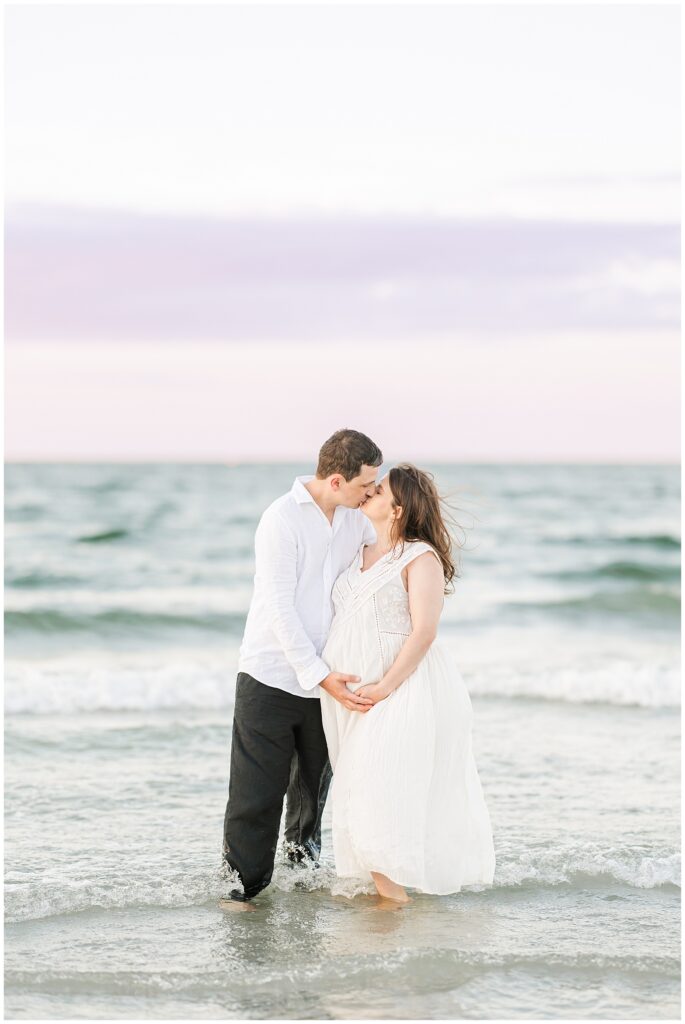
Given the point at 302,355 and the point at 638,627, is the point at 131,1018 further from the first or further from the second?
the point at 302,355

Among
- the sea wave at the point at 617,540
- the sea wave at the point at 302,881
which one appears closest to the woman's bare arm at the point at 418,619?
the sea wave at the point at 302,881

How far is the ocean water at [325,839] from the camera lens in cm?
414

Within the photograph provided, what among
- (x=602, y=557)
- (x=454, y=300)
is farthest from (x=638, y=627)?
(x=454, y=300)

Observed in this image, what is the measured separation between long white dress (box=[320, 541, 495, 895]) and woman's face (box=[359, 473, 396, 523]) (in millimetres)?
157

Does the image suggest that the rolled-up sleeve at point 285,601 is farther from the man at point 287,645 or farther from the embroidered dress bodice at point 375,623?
the embroidered dress bodice at point 375,623

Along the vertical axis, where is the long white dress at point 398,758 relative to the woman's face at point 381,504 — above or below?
below

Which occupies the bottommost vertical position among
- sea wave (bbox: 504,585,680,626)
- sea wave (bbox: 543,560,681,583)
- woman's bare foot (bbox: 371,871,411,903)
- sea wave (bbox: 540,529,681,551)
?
woman's bare foot (bbox: 371,871,411,903)

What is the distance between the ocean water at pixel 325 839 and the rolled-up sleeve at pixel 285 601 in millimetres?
956

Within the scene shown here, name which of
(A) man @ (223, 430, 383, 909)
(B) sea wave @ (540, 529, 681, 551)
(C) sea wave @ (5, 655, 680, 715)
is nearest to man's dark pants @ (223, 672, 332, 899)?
(A) man @ (223, 430, 383, 909)

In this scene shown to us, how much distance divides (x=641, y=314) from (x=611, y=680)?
789 inches

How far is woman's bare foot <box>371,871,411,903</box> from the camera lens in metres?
4.90

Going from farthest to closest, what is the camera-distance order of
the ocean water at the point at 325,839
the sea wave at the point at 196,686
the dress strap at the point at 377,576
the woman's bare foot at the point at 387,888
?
the sea wave at the point at 196,686 < the woman's bare foot at the point at 387,888 < the dress strap at the point at 377,576 < the ocean water at the point at 325,839

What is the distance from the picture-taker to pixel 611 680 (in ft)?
34.1

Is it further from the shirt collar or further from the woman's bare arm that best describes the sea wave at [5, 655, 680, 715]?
the shirt collar
